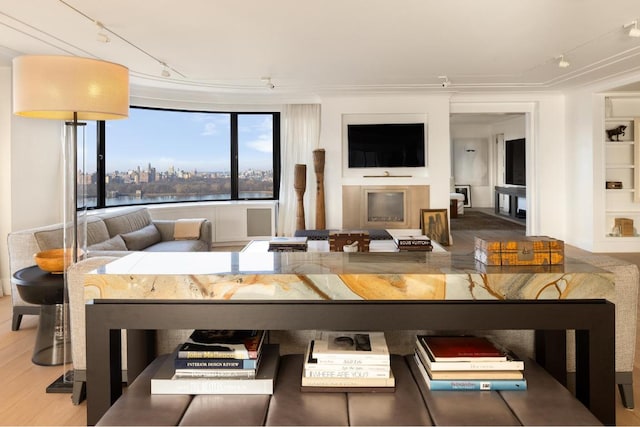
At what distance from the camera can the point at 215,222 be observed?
7.74 meters

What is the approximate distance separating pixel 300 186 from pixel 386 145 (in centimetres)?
147

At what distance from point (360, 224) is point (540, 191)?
2876 millimetres

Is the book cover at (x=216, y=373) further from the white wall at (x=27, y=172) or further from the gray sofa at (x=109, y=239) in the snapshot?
the white wall at (x=27, y=172)

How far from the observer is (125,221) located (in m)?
5.09

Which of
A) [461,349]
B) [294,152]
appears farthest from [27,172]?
[461,349]

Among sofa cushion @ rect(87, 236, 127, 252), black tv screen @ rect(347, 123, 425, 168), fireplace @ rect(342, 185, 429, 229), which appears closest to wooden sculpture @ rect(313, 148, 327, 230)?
fireplace @ rect(342, 185, 429, 229)

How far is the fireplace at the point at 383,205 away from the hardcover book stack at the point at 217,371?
6.14m

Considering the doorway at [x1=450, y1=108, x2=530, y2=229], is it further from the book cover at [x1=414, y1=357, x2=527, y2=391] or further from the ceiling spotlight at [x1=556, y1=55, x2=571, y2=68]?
the book cover at [x1=414, y1=357, x2=527, y2=391]

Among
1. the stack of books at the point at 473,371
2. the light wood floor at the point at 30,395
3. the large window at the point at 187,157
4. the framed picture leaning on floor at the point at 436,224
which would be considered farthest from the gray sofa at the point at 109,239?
the framed picture leaning on floor at the point at 436,224

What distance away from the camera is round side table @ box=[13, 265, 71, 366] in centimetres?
281

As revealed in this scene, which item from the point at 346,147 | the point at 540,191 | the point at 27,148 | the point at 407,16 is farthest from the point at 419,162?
the point at 27,148

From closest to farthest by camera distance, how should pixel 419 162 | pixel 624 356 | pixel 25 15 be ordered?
pixel 624 356 → pixel 25 15 → pixel 419 162

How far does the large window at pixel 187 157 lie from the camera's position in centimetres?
697

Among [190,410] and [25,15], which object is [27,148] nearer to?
[25,15]
